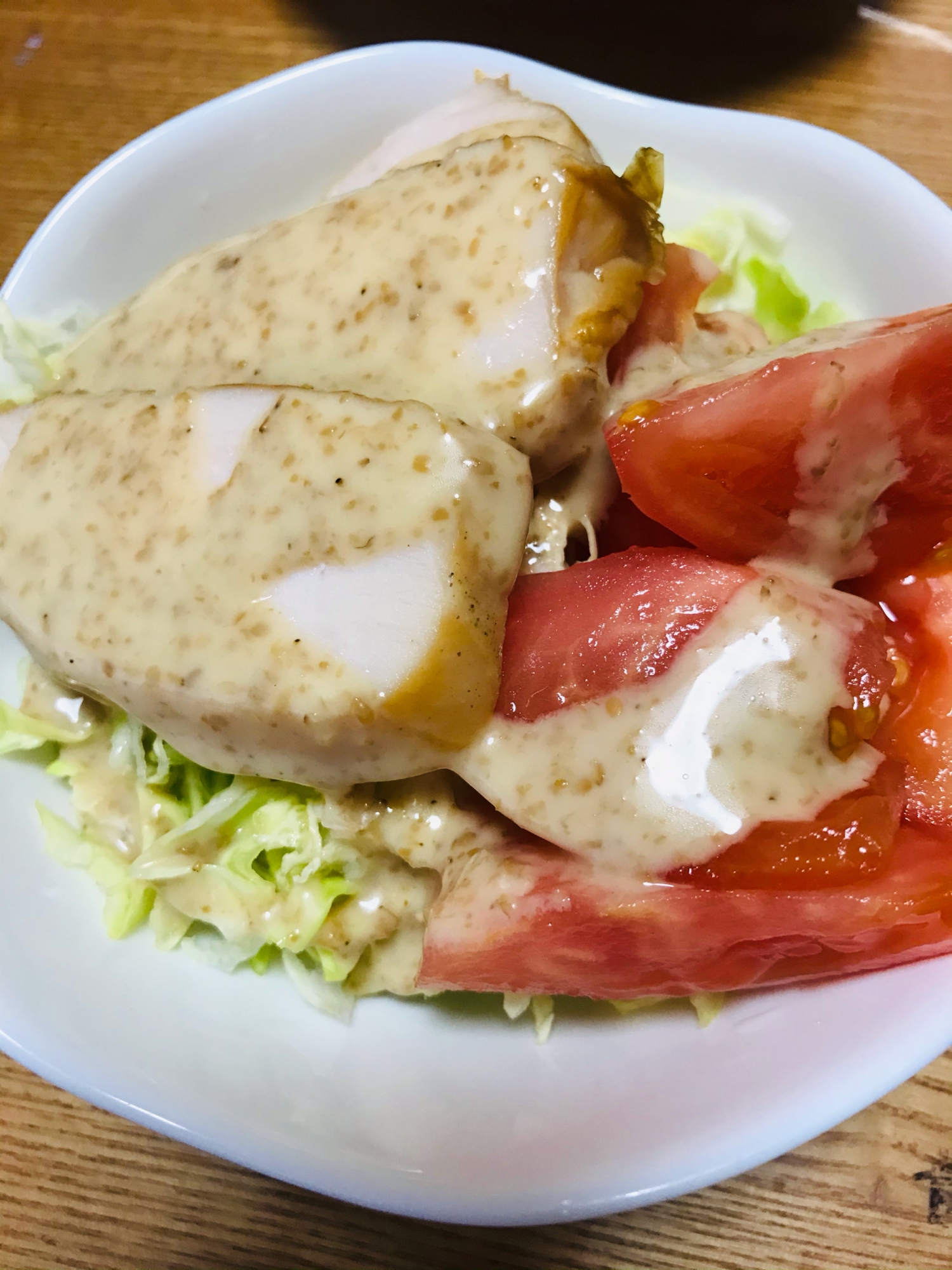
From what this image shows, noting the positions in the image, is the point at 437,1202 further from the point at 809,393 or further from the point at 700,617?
the point at 809,393

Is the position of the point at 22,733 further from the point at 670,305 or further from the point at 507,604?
the point at 670,305

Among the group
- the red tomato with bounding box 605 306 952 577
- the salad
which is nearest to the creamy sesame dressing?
the salad

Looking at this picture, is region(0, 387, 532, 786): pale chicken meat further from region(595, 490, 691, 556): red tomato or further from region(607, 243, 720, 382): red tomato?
region(607, 243, 720, 382): red tomato

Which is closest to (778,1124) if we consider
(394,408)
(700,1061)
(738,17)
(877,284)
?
(700,1061)

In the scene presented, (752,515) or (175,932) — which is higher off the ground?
(752,515)

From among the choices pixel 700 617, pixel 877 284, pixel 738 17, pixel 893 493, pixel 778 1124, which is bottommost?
pixel 778 1124

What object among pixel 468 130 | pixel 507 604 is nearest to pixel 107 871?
pixel 507 604

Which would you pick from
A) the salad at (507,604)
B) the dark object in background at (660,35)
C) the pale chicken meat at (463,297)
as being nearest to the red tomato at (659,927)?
the salad at (507,604)
